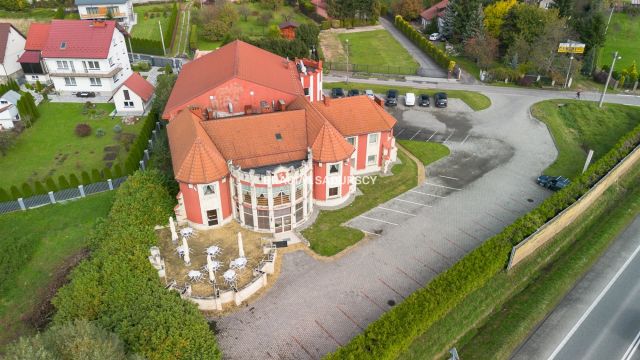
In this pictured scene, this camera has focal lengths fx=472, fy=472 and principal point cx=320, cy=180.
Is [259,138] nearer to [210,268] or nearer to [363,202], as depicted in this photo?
[363,202]

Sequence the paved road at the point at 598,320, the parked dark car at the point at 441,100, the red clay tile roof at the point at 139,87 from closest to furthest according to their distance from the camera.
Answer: the paved road at the point at 598,320, the red clay tile roof at the point at 139,87, the parked dark car at the point at 441,100

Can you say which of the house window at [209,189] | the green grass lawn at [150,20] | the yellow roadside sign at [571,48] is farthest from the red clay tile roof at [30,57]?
the yellow roadside sign at [571,48]

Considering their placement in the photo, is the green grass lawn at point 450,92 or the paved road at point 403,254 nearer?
the paved road at point 403,254

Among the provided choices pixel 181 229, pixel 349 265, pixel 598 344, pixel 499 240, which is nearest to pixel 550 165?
pixel 499 240

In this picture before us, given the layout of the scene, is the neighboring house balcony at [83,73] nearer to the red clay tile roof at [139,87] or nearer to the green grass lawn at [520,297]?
the red clay tile roof at [139,87]

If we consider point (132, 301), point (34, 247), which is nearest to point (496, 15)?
point (132, 301)

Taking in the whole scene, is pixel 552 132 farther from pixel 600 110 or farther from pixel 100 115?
pixel 100 115

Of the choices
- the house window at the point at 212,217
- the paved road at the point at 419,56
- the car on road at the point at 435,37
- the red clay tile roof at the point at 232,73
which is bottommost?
the house window at the point at 212,217
